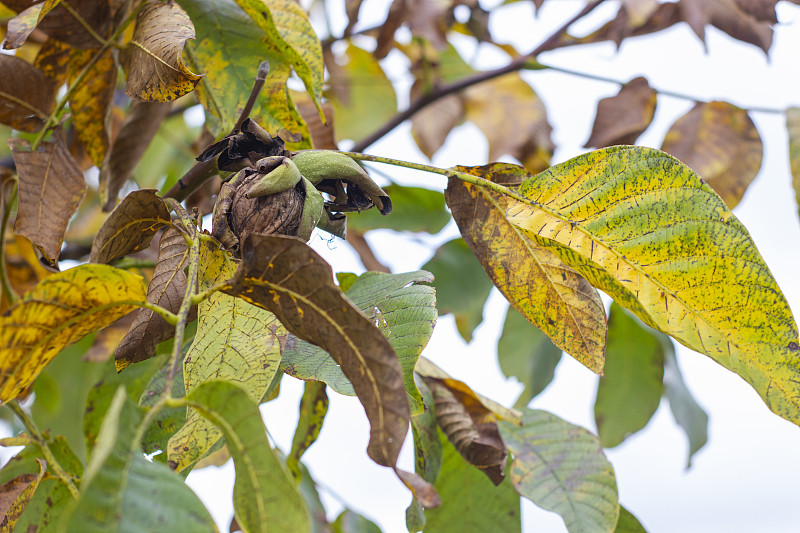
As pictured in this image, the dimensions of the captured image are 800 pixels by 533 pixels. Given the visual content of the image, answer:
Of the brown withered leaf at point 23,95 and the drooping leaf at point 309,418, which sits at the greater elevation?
the brown withered leaf at point 23,95

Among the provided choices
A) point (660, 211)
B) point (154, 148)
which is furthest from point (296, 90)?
point (660, 211)

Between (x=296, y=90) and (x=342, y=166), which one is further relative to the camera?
(x=296, y=90)

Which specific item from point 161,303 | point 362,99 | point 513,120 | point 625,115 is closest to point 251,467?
point 161,303

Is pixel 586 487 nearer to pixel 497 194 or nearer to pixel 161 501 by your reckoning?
pixel 497 194

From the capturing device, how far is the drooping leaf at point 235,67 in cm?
49

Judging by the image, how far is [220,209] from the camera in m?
0.37

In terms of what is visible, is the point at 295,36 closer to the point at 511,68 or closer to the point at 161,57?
the point at 161,57

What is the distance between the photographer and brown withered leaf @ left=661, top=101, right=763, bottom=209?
2.56 ft

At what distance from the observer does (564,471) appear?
1.77 feet

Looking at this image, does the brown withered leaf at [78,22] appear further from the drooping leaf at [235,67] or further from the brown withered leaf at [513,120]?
the brown withered leaf at [513,120]

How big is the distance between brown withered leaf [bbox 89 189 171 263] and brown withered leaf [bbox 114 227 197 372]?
15 mm

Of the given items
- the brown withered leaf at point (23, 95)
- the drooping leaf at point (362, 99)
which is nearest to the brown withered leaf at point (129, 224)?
the brown withered leaf at point (23, 95)

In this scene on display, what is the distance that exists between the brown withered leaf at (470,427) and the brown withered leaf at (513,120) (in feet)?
1.72

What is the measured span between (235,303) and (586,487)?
0.32m
